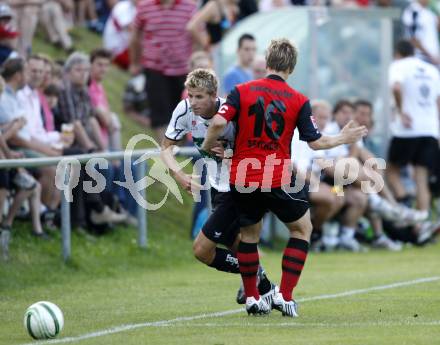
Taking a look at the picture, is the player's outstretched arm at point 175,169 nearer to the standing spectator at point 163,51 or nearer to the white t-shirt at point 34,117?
the white t-shirt at point 34,117

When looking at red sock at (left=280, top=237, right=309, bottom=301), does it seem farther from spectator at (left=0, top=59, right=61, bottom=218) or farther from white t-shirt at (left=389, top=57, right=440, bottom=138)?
white t-shirt at (left=389, top=57, right=440, bottom=138)

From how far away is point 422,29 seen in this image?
66.1 ft

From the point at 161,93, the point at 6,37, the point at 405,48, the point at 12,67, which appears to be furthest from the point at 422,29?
the point at 12,67

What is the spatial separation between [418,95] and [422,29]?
2540 mm

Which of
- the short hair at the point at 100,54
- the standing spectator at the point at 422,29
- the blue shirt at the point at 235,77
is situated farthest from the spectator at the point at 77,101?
the standing spectator at the point at 422,29

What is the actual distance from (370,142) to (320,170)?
2470 millimetres

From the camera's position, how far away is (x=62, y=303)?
10.4 m

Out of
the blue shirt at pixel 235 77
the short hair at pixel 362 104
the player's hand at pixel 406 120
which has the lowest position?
the player's hand at pixel 406 120

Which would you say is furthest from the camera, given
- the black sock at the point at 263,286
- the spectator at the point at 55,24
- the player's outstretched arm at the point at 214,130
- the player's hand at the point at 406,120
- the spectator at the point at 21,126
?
the spectator at the point at 55,24

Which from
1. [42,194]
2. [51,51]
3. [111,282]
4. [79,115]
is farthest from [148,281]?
[51,51]

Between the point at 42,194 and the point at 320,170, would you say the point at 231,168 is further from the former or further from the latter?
the point at 320,170

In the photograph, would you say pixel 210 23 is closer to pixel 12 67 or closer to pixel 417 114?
pixel 417 114

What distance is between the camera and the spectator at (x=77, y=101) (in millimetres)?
14078

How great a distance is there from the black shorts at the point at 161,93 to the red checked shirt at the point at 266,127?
23.5 ft
